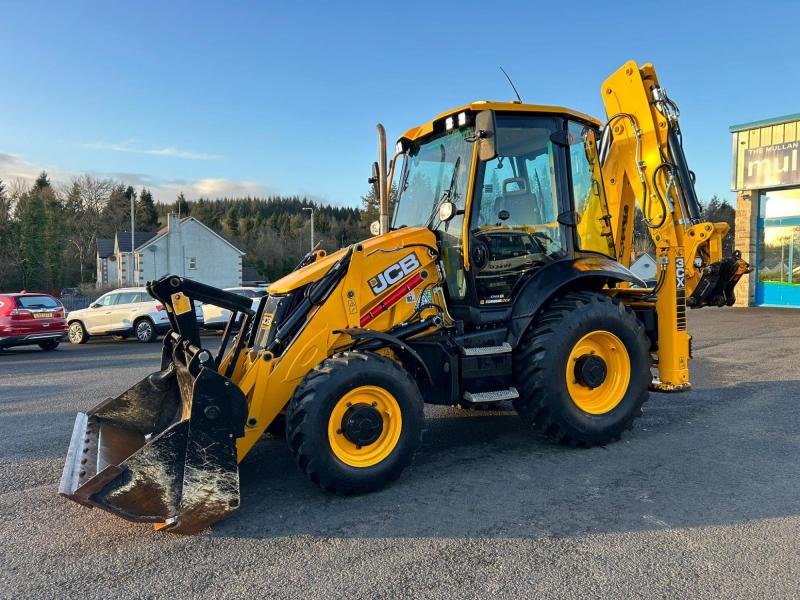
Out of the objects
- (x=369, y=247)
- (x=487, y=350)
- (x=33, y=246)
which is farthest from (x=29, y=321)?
(x=33, y=246)

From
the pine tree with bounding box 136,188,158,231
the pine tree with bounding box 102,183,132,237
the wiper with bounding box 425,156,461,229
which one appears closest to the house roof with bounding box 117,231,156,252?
the pine tree with bounding box 102,183,132,237

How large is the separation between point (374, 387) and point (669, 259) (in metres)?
3.49

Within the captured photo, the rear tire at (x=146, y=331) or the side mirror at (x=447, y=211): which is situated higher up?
the side mirror at (x=447, y=211)

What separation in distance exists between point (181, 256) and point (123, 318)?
3019 centimetres

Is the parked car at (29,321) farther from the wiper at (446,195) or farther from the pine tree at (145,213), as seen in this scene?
the pine tree at (145,213)

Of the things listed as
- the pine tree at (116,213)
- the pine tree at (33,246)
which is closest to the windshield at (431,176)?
the pine tree at (33,246)

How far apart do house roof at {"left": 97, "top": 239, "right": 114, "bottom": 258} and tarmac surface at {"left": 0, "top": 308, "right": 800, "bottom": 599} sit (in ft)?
171

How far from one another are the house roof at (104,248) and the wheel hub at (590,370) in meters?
54.9

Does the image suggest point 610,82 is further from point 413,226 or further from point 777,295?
point 777,295

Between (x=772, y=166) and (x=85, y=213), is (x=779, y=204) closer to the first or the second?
(x=772, y=166)

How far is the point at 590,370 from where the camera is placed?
5.22 m

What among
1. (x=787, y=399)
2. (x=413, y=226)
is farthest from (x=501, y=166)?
(x=787, y=399)

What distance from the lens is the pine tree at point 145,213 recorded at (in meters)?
72.1

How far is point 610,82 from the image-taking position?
6.37 meters
